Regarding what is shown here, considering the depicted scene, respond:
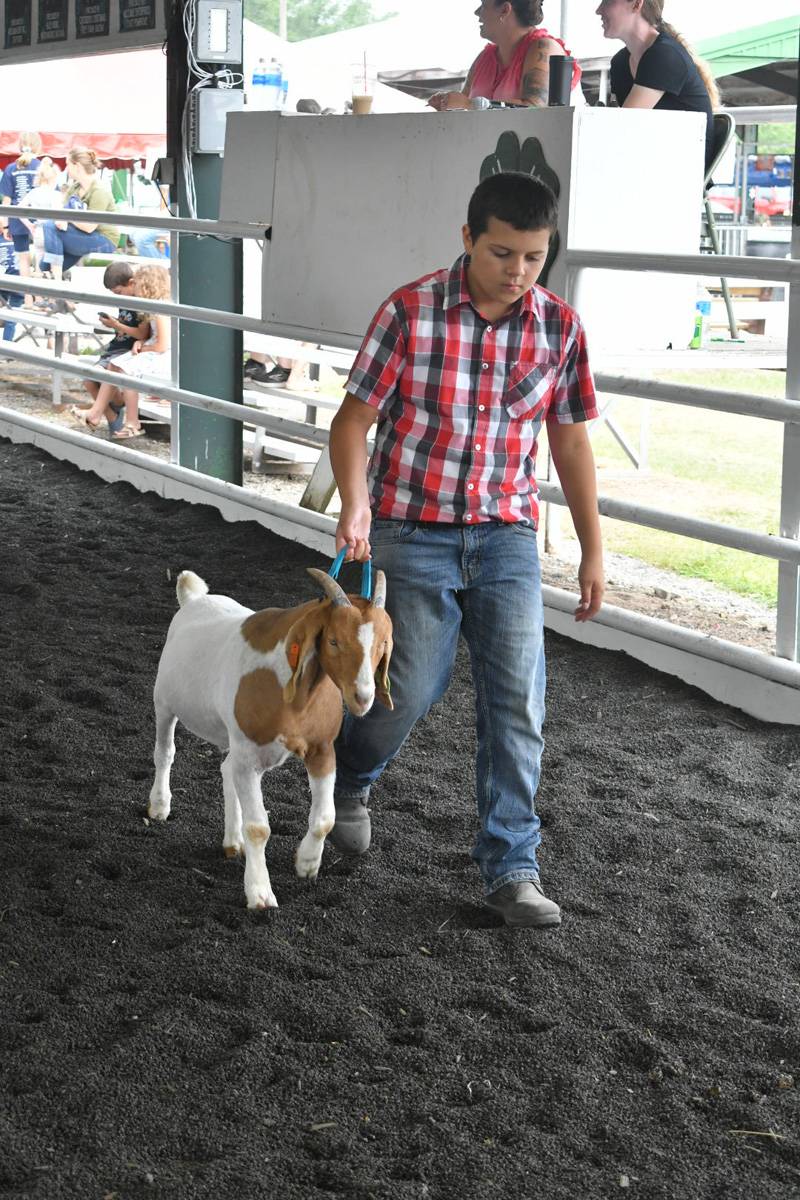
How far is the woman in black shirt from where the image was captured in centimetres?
588

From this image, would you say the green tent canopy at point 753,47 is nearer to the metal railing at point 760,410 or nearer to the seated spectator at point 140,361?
the seated spectator at point 140,361

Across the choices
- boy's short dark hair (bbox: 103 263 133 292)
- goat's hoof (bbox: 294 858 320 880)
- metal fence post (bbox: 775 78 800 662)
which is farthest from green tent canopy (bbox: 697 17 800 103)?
goat's hoof (bbox: 294 858 320 880)

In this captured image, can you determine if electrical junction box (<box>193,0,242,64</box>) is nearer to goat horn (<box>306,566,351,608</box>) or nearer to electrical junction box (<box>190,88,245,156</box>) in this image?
electrical junction box (<box>190,88,245,156</box>)

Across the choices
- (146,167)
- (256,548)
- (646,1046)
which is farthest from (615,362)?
(146,167)

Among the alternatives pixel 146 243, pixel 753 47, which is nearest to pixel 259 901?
pixel 146 243

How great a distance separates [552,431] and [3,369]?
11730 millimetres

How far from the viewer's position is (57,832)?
3.58 metres

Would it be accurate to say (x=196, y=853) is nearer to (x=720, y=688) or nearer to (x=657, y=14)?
(x=720, y=688)

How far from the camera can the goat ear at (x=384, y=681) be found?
2.91 metres

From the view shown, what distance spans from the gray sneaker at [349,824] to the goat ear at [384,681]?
52cm

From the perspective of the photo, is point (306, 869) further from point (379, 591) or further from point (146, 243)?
point (146, 243)

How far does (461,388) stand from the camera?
3039mm

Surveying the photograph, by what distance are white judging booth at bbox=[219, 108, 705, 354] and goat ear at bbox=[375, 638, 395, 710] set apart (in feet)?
8.91

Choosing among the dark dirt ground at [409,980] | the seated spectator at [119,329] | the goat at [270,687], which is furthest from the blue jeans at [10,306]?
the goat at [270,687]
